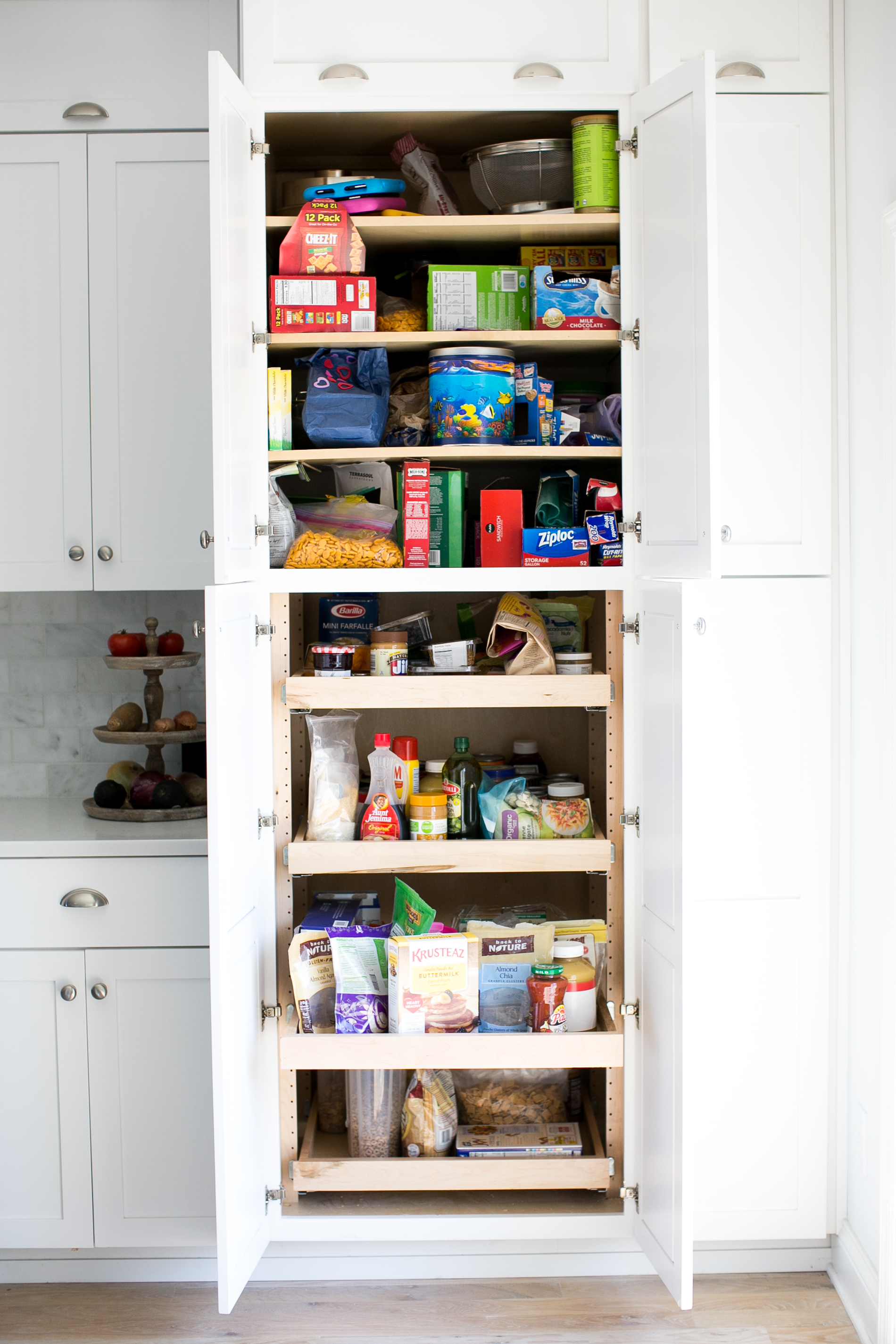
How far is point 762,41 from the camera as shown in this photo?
1.92 metres

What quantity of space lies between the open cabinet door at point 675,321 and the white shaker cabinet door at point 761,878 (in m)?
0.26

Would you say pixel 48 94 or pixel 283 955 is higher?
pixel 48 94

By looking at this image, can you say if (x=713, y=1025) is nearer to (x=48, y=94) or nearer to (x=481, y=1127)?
(x=481, y=1127)

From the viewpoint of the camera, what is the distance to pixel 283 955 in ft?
6.73

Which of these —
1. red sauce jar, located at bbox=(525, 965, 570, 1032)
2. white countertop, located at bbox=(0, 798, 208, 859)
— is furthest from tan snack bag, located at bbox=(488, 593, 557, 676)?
white countertop, located at bbox=(0, 798, 208, 859)

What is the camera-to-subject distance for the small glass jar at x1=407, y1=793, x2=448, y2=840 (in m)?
2.00

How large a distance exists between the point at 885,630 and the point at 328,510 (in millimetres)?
1078

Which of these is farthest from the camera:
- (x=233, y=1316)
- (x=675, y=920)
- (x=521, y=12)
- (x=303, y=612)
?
(x=303, y=612)

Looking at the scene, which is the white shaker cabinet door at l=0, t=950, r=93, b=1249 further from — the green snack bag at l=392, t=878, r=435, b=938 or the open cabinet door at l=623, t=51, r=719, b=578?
the open cabinet door at l=623, t=51, r=719, b=578

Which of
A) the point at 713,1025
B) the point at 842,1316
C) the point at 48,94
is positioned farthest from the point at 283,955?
the point at 48,94

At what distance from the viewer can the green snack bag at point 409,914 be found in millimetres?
1940

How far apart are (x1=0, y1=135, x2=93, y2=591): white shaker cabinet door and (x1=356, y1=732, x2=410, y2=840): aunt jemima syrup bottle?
71 centimetres

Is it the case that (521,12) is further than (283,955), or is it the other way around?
(283,955)

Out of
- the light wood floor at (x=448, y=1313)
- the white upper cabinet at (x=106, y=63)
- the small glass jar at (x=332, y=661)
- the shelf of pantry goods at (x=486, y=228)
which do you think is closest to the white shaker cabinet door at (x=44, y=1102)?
the light wood floor at (x=448, y=1313)
